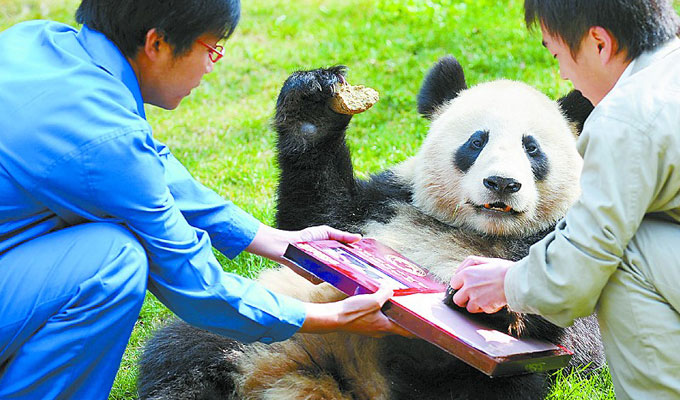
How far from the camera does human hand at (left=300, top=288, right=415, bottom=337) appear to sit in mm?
2836

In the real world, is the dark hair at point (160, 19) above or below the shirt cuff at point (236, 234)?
above

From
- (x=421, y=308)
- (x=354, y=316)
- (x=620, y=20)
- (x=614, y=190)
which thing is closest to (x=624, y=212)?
(x=614, y=190)

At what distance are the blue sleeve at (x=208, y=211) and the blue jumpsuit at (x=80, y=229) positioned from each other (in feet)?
1.37

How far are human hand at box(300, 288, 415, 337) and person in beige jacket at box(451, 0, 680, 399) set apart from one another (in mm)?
487

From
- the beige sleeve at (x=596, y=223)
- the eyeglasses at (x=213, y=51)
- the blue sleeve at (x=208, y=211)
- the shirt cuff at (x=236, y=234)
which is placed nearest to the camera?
the beige sleeve at (x=596, y=223)

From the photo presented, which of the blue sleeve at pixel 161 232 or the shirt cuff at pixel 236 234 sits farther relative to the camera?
the shirt cuff at pixel 236 234

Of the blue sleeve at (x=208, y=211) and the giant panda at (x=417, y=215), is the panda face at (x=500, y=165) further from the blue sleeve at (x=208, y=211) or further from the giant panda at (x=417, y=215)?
the blue sleeve at (x=208, y=211)

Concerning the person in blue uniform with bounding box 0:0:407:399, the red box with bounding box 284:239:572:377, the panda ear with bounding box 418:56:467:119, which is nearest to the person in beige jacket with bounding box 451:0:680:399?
the red box with bounding box 284:239:572:377

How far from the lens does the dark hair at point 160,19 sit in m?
2.64

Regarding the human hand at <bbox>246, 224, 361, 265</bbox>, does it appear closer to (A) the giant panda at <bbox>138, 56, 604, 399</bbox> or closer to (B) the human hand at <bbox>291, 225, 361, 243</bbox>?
Answer: (B) the human hand at <bbox>291, 225, 361, 243</bbox>

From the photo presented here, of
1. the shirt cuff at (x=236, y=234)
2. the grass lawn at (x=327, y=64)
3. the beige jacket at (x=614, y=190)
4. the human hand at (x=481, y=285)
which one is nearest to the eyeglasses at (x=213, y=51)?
the shirt cuff at (x=236, y=234)

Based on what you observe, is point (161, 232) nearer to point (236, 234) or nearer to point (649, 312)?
point (236, 234)

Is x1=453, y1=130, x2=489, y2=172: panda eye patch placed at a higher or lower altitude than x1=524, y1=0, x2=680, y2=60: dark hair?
lower

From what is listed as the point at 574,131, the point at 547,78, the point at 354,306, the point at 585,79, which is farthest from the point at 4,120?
the point at 547,78
